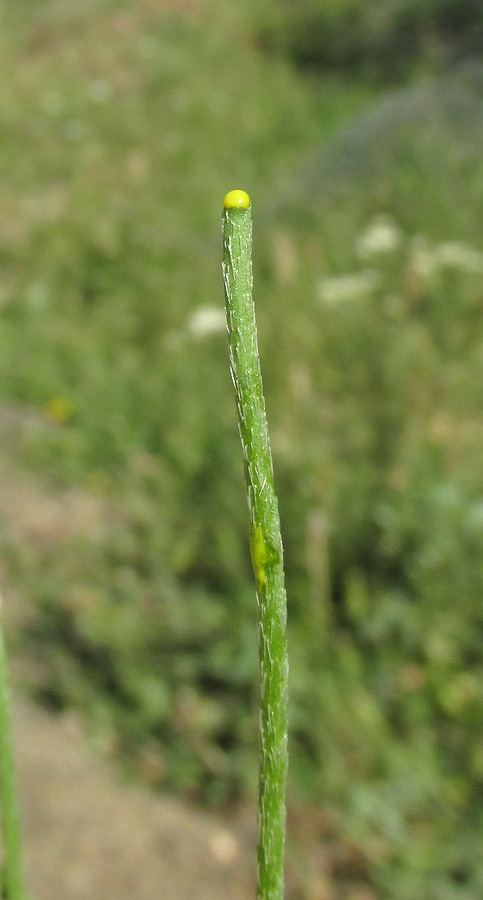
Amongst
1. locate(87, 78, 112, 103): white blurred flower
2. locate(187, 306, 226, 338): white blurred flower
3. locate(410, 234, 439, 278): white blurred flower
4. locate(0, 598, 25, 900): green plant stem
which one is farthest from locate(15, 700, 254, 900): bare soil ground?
locate(87, 78, 112, 103): white blurred flower

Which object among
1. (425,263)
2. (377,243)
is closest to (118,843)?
(425,263)

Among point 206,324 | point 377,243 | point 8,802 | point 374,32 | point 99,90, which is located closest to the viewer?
point 8,802

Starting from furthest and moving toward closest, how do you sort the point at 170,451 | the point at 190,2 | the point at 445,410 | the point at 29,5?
the point at 29,5, the point at 190,2, the point at 170,451, the point at 445,410

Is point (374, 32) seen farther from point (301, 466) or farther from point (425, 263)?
point (301, 466)

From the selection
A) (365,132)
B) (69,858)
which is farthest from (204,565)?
(365,132)

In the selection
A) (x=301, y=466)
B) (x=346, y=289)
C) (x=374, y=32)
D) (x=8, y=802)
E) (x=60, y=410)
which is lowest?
(x=8, y=802)

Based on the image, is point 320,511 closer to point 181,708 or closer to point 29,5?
point 181,708

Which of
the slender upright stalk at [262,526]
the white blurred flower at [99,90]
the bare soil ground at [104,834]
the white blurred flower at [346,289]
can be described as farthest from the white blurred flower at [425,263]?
the white blurred flower at [99,90]
